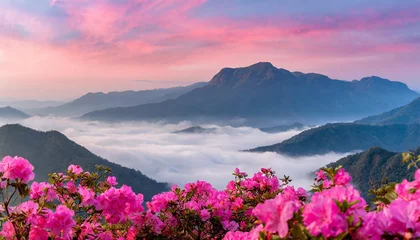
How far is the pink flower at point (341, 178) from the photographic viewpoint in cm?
345

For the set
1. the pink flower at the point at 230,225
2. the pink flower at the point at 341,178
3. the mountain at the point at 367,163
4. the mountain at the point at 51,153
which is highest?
the pink flower at the point at 341,178

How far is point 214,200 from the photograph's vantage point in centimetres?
577

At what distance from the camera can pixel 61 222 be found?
371cm

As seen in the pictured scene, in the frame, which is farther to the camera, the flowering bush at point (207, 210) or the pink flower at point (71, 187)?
the pink flower at point (71, 187)

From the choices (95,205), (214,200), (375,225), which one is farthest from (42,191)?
(375,225)

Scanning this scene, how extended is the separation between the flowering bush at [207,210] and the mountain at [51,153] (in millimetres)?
123710

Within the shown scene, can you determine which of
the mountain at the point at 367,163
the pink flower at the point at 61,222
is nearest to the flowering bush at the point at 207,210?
the pink flower at the point at 61,222

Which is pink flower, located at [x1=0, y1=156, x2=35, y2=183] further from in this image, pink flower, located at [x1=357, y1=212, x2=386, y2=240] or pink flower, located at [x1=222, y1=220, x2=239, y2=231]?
pink flower, located at [x1=357, y1=212, x2=386, y2=240]

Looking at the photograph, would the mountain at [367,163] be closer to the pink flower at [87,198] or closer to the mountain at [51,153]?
the mountain at [51,153]

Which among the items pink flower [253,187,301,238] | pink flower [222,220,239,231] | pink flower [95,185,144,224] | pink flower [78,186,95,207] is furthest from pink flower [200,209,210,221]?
pink flower [253,187,301,238]

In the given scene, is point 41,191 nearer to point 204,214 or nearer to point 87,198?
point 87,198

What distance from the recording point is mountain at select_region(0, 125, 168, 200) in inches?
5177

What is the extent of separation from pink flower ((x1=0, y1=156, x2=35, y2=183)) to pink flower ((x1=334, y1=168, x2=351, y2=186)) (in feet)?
10.7

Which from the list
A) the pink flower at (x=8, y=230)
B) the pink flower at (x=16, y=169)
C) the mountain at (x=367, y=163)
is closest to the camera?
the pink flower at (x=16, y=169)
